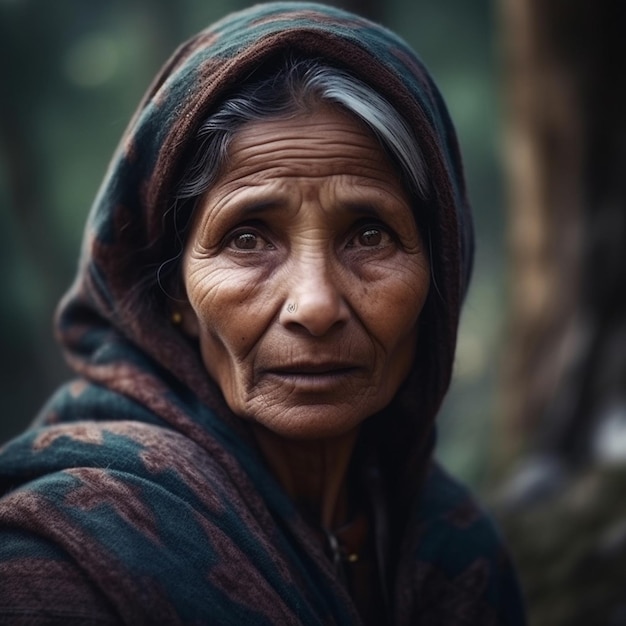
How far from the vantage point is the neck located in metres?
2.08

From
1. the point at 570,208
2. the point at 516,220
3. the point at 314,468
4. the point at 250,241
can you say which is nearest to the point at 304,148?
the point at 250,241

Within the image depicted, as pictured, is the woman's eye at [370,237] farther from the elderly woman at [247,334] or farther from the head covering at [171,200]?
the head covering at [171,200]

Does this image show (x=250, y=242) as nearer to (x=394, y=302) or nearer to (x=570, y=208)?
(x=394, y=302)

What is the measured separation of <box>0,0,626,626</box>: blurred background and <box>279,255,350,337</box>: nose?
2.10 ft

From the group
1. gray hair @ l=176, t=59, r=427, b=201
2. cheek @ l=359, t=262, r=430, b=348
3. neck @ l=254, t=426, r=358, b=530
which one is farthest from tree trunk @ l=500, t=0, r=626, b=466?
gray hair @ l=176, t=59, r=427, b=201

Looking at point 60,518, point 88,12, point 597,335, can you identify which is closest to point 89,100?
point 88,12

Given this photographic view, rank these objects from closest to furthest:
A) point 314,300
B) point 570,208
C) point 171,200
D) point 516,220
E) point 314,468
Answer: point 314,300 → point 171,200 → point 314,468 → point 570,208 → point 516,220

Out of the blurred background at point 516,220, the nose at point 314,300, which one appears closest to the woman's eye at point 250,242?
the nose at point 314,300

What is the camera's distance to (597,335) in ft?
15.3

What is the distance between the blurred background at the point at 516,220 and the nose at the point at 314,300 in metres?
0.64

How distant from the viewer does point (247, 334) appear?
1.82 m

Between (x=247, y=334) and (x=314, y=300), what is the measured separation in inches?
8.2

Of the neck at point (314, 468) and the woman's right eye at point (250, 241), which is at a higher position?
the woman's right eye at point (250, 241)

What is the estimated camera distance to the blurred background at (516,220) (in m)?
3.95
